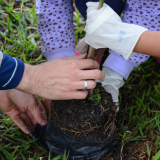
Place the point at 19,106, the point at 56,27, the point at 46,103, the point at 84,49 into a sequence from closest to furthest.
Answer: the point at 19,106, the point at 46,103, the point at 56,27, the point at 84,49

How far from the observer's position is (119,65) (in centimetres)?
154

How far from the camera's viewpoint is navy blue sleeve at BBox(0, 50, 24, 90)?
3.10 feet

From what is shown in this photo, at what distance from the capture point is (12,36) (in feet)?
6.33

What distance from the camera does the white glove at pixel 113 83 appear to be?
1448mm

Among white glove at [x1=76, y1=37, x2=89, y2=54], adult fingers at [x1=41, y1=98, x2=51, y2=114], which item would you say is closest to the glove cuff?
white glove at [x1=76, y1=37, x2=89, y2=54]

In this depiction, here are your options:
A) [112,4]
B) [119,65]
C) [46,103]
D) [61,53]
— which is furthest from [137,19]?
[46,103]

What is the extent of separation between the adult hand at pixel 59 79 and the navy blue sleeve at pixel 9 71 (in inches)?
1.1

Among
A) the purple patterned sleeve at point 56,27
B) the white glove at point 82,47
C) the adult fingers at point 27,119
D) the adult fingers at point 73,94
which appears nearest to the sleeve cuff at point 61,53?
the purple patterned sleeve at point 56,27

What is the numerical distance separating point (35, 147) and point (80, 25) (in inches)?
49.2

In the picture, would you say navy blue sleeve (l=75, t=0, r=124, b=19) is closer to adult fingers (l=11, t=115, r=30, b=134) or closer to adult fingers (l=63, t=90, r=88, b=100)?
adult fingers (l=63, t=90, r=88, b=100)

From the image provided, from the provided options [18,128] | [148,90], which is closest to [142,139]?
[148,90]

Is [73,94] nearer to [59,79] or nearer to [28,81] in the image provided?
[59,79]

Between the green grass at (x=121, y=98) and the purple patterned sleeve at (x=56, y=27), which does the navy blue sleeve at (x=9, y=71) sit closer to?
the green grass at (x=121, y=98)

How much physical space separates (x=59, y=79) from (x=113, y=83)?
54 centimetres
